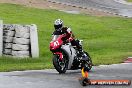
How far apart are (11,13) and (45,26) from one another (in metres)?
4.31

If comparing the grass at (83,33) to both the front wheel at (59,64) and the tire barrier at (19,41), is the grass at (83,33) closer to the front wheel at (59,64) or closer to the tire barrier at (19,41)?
the tire barrier at (19,41)

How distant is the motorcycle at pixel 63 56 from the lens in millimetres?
14391

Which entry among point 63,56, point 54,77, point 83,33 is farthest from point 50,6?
point 54,77

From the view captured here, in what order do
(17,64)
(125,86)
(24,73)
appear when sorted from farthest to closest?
(17,64) → (24,73) → (125,86)

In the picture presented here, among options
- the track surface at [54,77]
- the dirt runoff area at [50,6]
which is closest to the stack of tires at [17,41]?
the track surface at [54,77]

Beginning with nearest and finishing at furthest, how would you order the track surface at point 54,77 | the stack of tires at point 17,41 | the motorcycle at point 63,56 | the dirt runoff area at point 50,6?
the track surface at point 54,77 → the motorcycle at point 63,56 → the stack of tires at point 17,41 → the dirt runoff area at point 50,6

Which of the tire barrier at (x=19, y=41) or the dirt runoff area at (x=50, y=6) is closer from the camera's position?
the tire barrier at (x=19, y=41)

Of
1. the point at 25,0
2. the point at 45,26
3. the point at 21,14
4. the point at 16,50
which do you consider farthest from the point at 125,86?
the point at 25,0

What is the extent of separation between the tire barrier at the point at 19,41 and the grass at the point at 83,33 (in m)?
0.37

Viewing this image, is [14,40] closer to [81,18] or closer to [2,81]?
[2,81]

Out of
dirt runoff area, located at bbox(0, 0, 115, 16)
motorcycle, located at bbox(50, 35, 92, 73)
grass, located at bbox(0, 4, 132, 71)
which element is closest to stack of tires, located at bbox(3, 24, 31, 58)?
grass, located at bbox(0, 4, 132, 71)

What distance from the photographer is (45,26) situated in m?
28.9

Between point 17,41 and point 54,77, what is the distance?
5184 millimetres

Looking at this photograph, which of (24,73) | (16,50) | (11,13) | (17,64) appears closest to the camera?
(24,73)
